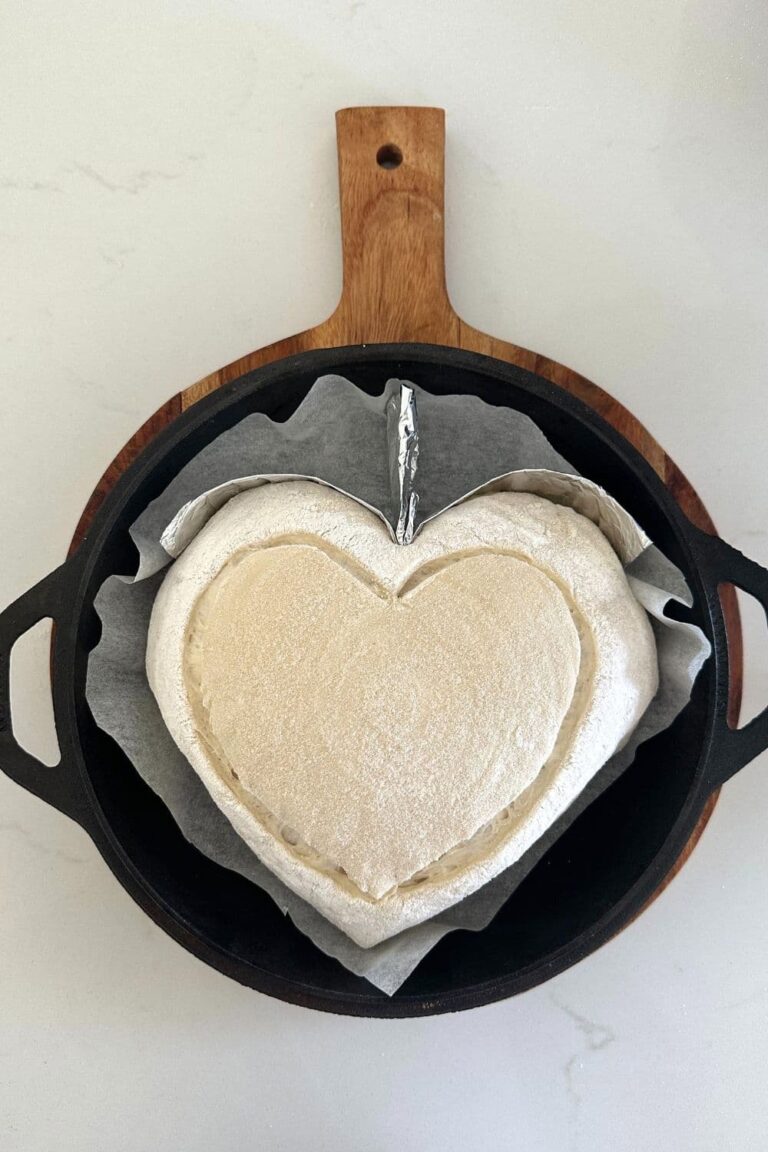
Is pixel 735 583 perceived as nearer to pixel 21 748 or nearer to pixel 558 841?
pixel 558 841

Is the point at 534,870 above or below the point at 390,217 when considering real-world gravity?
below

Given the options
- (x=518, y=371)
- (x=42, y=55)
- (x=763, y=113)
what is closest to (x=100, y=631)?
(x=518, y=371)

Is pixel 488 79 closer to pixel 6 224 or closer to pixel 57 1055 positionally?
pixel 6 224

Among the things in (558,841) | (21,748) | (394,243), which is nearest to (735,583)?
(558,841)

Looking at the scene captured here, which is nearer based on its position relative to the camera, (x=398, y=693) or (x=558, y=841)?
(x=398, y=693)

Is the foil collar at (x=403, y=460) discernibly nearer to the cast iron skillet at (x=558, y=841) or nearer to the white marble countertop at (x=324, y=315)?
the cast iron skillet at (x=558, y=841)

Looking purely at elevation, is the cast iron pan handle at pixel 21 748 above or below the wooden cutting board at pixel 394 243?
below

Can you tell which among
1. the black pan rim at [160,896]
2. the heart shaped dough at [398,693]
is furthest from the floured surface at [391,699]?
the black pan rim at [160,896]
